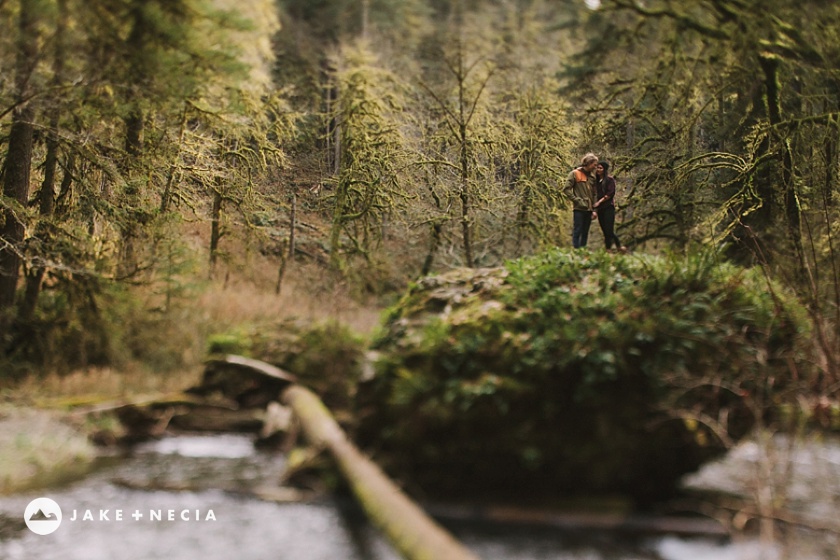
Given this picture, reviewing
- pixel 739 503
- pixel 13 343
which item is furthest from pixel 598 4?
pixel 13 343

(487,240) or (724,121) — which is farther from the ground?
(724,121)

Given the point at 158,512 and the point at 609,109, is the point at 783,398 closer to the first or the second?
the point at 609,109

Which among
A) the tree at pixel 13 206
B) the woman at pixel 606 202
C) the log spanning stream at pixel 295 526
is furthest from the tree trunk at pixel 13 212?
the woman at pixel 606 202

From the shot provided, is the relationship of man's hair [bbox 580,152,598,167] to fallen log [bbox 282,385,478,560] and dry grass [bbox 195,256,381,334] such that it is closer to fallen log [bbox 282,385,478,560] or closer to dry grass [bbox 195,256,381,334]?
dry grass [bbox 195,256,381,334]

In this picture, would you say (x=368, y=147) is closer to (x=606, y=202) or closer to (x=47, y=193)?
(x=606, y=202)

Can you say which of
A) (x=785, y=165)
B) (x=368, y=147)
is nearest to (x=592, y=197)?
(x=785, y=165)

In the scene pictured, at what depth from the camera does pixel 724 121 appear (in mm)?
6180

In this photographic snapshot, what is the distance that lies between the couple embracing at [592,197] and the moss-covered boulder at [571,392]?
180cm

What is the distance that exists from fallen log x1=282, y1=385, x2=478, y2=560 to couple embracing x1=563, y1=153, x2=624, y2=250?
3.32m

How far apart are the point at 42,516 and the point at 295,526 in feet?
4.80

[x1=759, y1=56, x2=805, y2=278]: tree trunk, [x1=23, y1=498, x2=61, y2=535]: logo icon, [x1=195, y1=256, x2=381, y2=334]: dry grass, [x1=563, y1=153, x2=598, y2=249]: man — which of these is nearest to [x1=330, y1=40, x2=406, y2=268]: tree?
[x1=195, y1=256, x2=381, y2=334]: dry grass

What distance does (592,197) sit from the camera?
6258 millimetres

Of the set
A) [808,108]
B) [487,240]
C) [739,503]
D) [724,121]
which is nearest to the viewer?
[739,503]

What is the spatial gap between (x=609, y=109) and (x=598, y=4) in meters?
1.45
